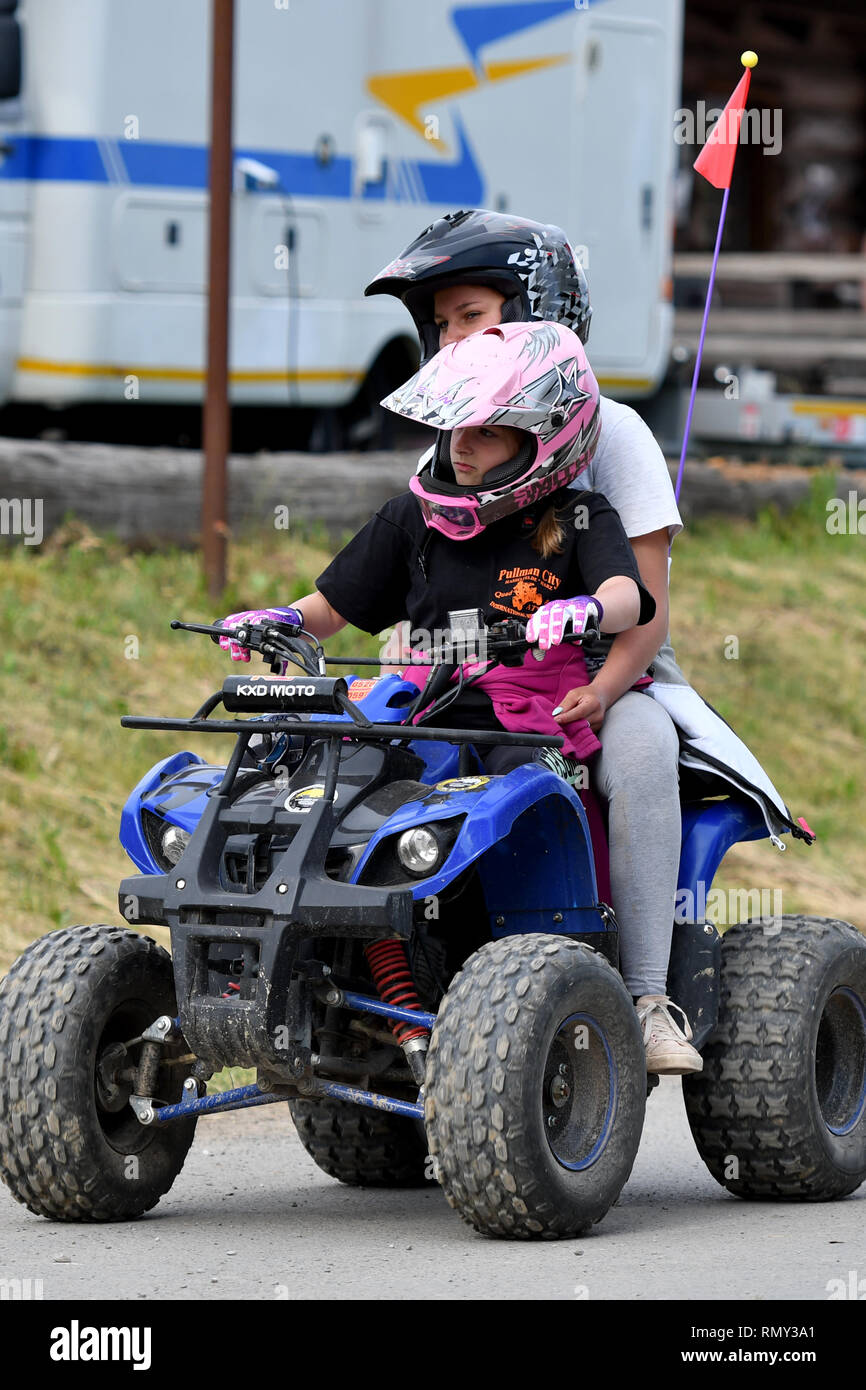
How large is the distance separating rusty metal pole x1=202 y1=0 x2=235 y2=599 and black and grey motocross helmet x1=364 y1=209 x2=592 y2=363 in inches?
198

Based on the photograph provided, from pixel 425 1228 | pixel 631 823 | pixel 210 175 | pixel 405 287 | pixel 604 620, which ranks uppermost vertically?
pixel 210 175

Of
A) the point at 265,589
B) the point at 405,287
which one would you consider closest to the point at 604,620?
the point at 405,287

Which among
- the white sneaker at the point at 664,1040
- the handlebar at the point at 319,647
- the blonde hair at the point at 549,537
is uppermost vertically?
the blonde hair at the point at 549,537

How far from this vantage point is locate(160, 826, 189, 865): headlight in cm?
514

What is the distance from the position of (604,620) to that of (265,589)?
603 centimetres

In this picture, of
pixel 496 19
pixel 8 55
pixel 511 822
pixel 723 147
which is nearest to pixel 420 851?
pixel 511 822

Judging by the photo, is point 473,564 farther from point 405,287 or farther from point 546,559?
point 405,287

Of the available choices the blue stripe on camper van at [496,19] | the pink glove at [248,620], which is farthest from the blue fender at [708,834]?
the blue stripe on camper van at [496,19]

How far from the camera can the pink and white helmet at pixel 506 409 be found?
5.13 metres

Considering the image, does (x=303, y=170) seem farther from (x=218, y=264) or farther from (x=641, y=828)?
(x=641, y=828)

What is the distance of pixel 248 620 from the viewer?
5281mm

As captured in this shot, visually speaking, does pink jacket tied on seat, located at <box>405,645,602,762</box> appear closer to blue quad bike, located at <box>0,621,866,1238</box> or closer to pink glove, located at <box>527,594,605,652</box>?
blue quad bike, located at <box>0,621,866,1238</box>

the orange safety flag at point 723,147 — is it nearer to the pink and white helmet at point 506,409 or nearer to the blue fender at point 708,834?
the pink and white helmet at point 506,409

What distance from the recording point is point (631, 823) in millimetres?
5273
